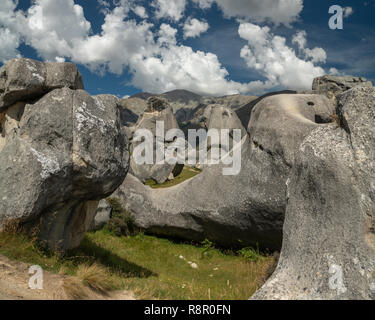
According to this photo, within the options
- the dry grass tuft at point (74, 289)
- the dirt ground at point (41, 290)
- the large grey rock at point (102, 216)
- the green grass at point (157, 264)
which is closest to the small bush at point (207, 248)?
the green grass at point (157, 264)

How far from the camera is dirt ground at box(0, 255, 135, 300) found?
4.29 metres

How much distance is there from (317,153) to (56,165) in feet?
16.4

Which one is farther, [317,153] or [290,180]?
[290,180]

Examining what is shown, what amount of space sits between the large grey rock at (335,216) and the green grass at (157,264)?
2.25 meters

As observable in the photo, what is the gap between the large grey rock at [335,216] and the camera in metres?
3.55

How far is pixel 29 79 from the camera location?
697 centimetres

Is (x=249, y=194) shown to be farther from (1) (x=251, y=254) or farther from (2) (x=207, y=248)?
(2) (x=207, y=248)

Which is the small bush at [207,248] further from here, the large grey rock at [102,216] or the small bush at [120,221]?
the large grey rock at [102,216]

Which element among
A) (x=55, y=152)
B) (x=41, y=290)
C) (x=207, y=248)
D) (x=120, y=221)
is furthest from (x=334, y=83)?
(x=41, y=290)

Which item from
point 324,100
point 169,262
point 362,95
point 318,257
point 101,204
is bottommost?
Result: point 169,262

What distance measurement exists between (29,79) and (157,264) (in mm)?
A: 6519

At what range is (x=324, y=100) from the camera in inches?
433
